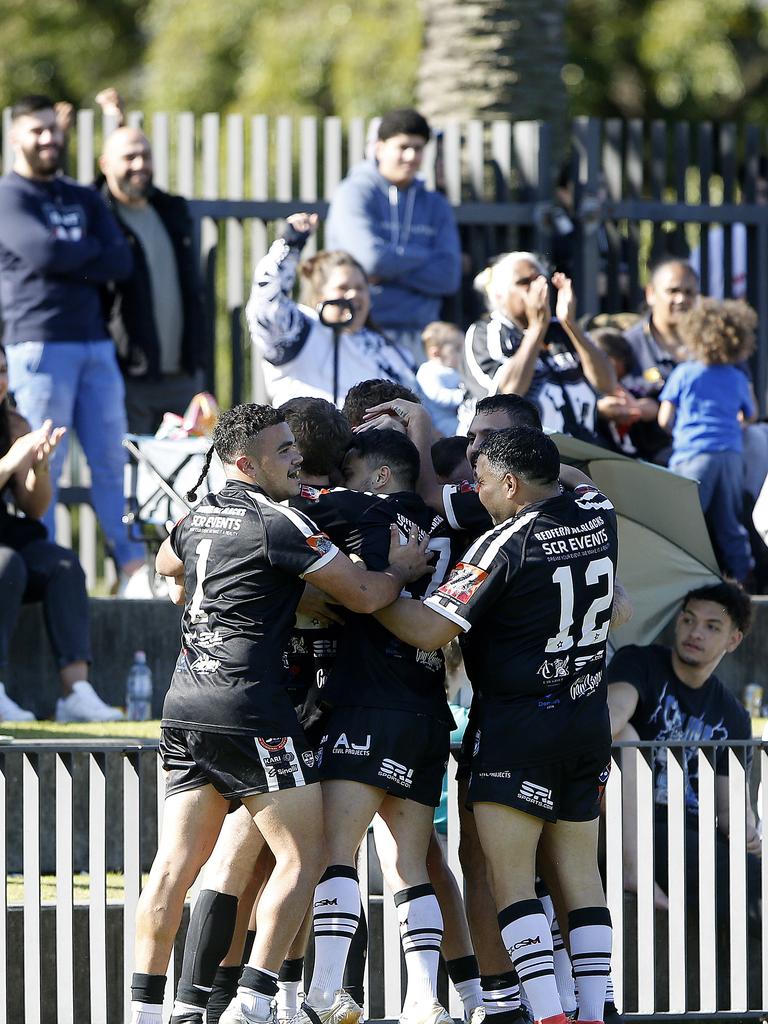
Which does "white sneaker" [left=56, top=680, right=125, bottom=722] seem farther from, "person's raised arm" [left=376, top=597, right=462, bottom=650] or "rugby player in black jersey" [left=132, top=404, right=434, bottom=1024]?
"person's raised arm" [left=376, top=597, right=462, bottom=650]

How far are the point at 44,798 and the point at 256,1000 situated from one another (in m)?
2.19

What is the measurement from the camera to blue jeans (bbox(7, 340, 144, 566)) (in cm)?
893

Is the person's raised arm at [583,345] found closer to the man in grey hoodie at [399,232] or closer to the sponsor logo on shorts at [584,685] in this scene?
the man in grey hoodie at [399,232]

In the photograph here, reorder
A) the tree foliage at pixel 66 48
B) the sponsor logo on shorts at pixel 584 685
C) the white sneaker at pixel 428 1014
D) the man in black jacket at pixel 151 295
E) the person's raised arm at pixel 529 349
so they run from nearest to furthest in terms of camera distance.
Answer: the white sneaker at pixel 428 1014 < the sponsor logo on shorts at pixel 584 685 < the person's raised arm at pixel 529 349 < the man in black jacket at pixel 151 295 < the tree foliage at pixel 66 48

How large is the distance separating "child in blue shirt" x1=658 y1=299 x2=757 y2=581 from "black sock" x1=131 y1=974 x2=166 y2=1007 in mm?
4629

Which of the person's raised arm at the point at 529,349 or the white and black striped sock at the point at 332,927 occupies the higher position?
the person's raised arm at the point at 529,349

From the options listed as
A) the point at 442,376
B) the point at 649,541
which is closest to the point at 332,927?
the point at 649,541

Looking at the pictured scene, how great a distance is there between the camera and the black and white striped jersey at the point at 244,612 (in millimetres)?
5238

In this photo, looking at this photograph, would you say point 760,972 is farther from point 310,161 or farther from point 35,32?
point 35,32

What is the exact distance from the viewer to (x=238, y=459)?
17.9 ft

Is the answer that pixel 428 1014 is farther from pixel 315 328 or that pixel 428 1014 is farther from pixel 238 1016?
pixel 315 328

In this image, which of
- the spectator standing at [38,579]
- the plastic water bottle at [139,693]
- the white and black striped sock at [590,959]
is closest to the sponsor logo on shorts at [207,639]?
the white and black striped sock at [590,959]

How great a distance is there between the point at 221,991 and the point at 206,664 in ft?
3.45

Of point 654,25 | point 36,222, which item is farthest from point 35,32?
point 36,222
